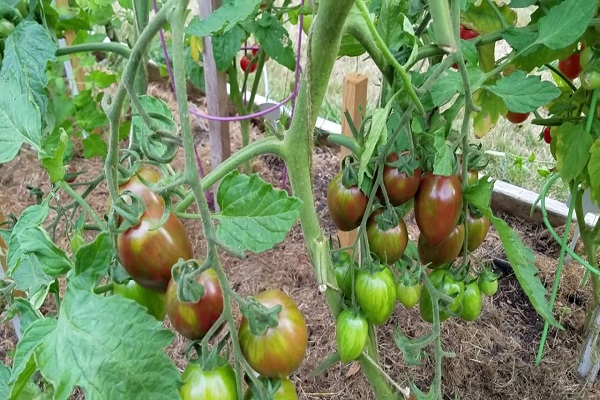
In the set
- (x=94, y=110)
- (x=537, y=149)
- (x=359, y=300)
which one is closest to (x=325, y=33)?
(x=359, y=300)

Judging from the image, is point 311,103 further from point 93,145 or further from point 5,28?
point 93,145

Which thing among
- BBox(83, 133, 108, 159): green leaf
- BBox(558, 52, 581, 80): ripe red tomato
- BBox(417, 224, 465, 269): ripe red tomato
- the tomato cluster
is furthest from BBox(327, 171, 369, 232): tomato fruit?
BBox(83, 133, 108, 159): green leaf

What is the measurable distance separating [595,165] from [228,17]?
66 cm

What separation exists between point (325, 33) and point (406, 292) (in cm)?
38

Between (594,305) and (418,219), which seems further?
(594,305)

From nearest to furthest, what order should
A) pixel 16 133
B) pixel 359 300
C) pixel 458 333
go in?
pixel 16 133, pixel 359 300, pixel 458 333

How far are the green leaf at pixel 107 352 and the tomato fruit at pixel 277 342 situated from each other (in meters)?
0.10

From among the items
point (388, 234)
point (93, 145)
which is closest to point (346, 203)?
point (388, 234)

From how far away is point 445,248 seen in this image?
0.76 m

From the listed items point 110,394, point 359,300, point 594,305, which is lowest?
point 594,305

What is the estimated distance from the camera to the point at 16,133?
0.60 meters

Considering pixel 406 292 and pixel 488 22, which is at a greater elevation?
pixel 488 22

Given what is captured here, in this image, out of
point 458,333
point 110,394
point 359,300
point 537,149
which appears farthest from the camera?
point 537,149

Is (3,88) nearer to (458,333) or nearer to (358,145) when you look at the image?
(358,145)
